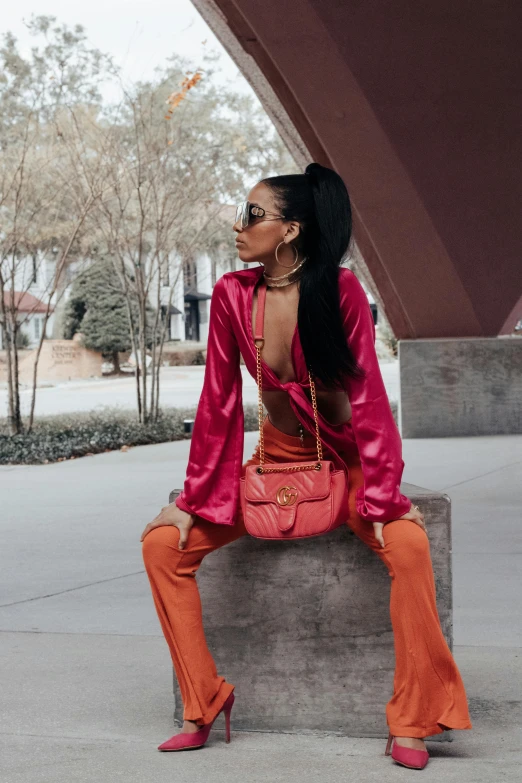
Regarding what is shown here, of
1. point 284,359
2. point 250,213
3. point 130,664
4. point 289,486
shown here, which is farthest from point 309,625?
point 250,213

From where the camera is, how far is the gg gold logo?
3.46m

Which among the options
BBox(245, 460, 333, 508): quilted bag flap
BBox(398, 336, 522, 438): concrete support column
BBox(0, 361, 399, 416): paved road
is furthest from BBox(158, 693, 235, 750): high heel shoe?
BBox(0, 361, 399, 416): paved road

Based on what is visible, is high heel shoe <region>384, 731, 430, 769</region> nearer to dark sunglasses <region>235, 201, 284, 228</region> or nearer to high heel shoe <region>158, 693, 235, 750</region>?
high heel shoe <region>158, 693, 235, 750</region>

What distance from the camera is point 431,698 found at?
331cm

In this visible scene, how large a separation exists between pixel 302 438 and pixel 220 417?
0.86 feet

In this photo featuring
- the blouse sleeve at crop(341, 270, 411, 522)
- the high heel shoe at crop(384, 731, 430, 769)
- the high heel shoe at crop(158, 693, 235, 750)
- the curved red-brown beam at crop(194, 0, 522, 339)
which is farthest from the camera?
Answer: the curved red-brown beam at crop(194, 0, 522, 339)

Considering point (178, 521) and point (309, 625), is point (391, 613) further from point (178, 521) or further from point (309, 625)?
point (178, 521)

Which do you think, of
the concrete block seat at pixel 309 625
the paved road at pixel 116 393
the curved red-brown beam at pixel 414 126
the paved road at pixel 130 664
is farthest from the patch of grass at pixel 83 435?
the concrete block seat at pixel 309 625

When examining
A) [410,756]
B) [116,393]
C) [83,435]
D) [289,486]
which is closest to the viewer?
[410,756]

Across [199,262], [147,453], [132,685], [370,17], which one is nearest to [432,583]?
[132,685]

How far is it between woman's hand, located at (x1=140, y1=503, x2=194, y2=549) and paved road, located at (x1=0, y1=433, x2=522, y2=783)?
2.09 ft

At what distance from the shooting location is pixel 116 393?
26.2 m

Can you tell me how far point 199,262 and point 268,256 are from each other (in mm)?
51602

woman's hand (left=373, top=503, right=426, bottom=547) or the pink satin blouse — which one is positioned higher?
the pink satin blouse
